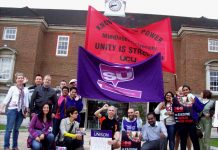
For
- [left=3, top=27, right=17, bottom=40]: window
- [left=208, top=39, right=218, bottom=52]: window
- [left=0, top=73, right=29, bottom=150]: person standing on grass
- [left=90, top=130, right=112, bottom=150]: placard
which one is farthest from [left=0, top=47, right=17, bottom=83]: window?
[left=90, top=130, right=112, bottom=150]: placard

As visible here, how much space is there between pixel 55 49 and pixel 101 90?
1937 cm

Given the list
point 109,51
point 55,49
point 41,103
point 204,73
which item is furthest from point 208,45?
point 41,103

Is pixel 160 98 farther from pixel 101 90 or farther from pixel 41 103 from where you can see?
pixel 41 103

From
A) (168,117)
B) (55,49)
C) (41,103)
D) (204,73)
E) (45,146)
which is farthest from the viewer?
(55,49)

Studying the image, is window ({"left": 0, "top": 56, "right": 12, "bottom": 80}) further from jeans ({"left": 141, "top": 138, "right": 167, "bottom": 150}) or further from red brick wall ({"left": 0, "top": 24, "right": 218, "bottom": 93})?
jeans ({"left": 141, "top": 138, "right": 167, "bottom": 150})

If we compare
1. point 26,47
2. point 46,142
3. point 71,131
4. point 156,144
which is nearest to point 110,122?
point 71,131

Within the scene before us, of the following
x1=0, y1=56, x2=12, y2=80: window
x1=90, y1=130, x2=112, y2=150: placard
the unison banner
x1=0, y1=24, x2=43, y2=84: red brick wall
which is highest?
x1=0, y1=24, x2=43, y2=84: red brick wall

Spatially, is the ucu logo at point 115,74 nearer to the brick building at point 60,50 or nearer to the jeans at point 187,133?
the jeans at point 187,133

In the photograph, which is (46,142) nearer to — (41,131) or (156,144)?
(41,131)

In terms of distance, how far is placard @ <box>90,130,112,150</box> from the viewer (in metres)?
6.12

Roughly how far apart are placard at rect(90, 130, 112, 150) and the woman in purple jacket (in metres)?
0.99

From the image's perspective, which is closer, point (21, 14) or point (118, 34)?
point (118, 34)

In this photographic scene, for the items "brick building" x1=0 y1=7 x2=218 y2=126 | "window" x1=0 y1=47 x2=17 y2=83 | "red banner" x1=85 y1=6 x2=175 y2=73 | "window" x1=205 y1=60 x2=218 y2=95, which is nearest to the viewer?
"red banner" x1=85 y1=6 x2=175 y2=73

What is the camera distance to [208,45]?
78.9 feet
